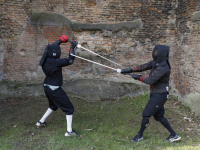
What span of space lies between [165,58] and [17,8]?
16.3 ft

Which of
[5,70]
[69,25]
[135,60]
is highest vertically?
[69,25]

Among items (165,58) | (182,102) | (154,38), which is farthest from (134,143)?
(154,38)

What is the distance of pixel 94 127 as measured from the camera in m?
4.17

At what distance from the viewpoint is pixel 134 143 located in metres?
3.50

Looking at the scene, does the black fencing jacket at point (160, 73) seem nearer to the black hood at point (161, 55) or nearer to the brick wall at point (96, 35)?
the black hood at point (161, 55)

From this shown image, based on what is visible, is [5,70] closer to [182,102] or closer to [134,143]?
[134,143]

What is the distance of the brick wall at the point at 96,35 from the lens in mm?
5707

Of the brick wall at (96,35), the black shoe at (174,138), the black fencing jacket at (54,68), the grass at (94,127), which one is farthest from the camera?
the brick wall at (96,35)

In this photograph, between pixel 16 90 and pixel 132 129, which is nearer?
pixel 132 129

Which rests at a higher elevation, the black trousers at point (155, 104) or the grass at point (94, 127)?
the black trousers at point (155, 104)

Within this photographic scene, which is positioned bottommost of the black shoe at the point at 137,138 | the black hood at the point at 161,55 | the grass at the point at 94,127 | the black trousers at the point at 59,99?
the grass at the point at 94,127

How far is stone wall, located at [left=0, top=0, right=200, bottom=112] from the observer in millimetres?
5719

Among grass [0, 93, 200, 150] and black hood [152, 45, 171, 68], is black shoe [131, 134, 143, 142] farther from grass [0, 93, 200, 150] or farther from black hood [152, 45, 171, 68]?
black hood [152, 45, 171, 68]

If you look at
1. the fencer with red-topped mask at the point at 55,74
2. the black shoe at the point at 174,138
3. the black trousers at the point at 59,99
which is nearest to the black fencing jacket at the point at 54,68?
the fencer with red-topped mask at the point at 55,74
